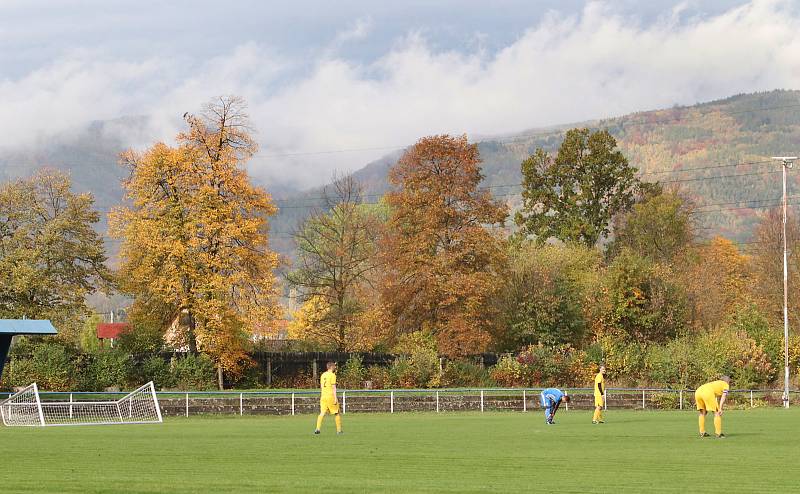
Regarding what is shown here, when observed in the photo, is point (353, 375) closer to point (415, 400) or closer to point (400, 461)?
point (415, 400)

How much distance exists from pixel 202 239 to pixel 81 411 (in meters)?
19.6

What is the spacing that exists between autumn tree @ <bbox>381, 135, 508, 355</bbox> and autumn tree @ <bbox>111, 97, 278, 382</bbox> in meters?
9.43

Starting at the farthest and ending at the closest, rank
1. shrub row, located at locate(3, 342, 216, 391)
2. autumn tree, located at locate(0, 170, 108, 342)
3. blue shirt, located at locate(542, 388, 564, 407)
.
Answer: autumn tree, located at locate(0, 170, 108, 342) < shrub row, located at locate(3, 342, 216, 391) < blue shirt, located at locate(542, 388, 564, 407)

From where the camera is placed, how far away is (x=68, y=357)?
55.8m

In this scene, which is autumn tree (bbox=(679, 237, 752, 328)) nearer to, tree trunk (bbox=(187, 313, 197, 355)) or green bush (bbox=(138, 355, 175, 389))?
tree trunk (bbox=(187, 313, 197, 355))

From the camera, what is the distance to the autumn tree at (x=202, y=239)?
58.8 meters

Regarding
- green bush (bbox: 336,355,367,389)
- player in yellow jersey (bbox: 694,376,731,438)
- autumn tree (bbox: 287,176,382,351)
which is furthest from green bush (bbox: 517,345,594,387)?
player in yellow jersey (bbox: 694,376,731,438)

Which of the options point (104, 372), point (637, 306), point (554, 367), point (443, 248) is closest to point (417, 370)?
point (554, 367)

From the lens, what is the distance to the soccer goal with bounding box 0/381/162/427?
122 feet

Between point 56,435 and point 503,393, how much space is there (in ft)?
97.6

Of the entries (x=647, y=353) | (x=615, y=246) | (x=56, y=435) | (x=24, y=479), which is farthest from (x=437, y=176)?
(x=24, y=479)

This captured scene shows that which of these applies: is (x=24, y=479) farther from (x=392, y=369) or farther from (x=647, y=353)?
(x=647, y=353)

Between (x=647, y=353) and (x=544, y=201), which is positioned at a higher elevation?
(x=544, y=201)

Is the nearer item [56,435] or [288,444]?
[288,444]
